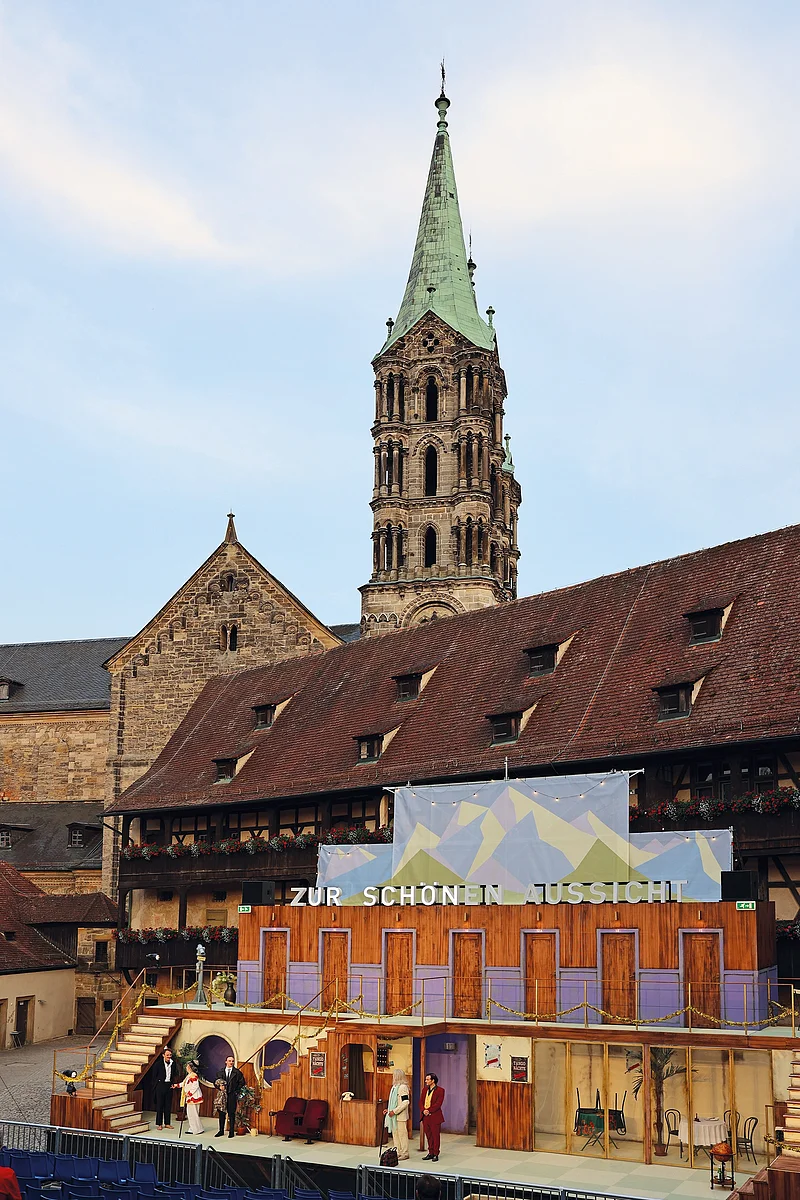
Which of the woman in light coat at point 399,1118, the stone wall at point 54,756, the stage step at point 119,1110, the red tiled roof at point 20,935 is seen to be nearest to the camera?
the woman in light coat at point 399,1118

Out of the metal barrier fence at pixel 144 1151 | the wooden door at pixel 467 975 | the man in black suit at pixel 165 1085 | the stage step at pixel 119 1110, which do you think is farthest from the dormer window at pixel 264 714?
the metal barrier fence at pixel 144 1151

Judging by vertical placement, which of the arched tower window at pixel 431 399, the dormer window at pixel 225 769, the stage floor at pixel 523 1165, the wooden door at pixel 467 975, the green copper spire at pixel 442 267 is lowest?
the stage floor at pixel 523 1165

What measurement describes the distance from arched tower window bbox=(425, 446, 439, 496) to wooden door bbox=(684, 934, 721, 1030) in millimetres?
58963

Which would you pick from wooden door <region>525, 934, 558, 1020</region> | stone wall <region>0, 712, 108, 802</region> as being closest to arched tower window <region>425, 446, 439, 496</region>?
stone wall <region>0, 712, 108, 802</region>

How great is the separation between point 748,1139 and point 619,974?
371 centimetres

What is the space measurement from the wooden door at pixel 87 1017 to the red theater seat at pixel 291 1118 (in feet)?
76.4

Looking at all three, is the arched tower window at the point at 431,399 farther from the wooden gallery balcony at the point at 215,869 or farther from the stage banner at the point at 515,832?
the stage banner at the point at 515,832

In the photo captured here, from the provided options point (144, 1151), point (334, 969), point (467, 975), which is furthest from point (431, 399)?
point (144, 1151)

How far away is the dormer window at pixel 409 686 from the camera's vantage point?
128ft

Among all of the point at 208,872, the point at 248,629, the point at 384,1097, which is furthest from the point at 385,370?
the point at 384,1097

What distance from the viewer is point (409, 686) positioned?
1535 inches

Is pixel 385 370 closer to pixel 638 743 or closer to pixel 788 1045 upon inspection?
pixel 638 743

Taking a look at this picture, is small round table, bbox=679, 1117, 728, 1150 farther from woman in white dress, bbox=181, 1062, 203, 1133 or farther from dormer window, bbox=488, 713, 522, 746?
dormer window, bbox=488, 713, 522, 746

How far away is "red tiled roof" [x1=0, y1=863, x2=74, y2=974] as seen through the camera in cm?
4475
